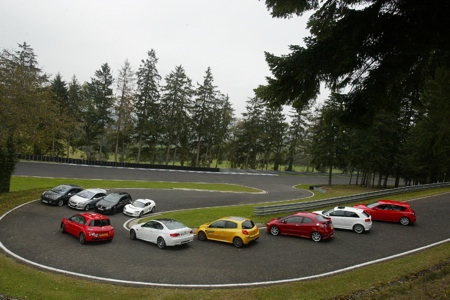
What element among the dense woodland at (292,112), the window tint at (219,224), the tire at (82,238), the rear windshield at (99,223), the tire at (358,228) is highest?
the dense woodland at (292,112)

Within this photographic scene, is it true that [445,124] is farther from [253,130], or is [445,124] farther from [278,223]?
[253,130]

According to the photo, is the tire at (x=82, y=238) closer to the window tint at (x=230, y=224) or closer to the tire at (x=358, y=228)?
the window tint at (x=230, y=224)

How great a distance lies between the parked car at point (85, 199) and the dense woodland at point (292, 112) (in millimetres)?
5959

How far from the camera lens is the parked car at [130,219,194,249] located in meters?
14.8

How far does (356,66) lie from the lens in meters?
9.36

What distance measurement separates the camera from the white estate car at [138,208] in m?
22.2

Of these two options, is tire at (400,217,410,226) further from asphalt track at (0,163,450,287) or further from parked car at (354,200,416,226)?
asphalt track at (0,163,450,287)

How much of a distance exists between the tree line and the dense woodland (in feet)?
0.52

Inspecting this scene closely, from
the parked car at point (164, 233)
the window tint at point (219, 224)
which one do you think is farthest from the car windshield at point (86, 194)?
the window tint at point (219, 224)

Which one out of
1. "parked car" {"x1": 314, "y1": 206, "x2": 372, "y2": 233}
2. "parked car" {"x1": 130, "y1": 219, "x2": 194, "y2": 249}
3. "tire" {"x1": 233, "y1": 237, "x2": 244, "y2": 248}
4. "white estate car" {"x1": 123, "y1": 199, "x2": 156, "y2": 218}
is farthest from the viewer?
"white estate car" {"x1": 123, "y1": 199, "x2": 156, "y2": 218}

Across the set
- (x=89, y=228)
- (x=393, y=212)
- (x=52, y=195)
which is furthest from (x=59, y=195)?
(x=393, y=212)

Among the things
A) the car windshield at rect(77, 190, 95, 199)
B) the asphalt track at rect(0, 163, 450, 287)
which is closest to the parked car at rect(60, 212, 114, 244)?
the asphalt track at rect(0, 163, 450, 287)

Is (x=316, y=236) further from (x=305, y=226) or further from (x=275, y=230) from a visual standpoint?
(x=275, y=230)

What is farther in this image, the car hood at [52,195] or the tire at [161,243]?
the car hood at [52,195]
